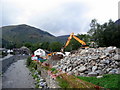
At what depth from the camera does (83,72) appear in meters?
9.04

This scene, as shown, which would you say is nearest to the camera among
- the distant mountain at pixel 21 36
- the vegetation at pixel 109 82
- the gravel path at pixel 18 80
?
the vegetation at pixel 109 82

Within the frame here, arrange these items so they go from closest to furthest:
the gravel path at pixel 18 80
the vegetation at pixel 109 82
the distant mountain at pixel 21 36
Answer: the vegetation at pixel 109 82, the gravel path at pixel 18 80, the distant mountain at pixel 21 36

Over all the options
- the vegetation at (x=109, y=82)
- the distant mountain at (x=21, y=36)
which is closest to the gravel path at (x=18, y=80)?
the vegetation at (x=109, y=82)

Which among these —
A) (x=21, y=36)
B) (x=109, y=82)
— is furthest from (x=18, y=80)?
(x=21, y=36)

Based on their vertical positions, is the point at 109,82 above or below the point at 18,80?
above

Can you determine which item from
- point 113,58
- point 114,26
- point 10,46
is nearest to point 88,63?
point 113,58

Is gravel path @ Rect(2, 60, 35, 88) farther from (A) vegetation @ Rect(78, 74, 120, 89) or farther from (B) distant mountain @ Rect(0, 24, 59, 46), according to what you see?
(B) distant mountain @ Rect(0, 24, 59, 46)

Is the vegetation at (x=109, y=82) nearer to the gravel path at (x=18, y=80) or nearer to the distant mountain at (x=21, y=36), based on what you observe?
the gravel path at (x=18, y=80)

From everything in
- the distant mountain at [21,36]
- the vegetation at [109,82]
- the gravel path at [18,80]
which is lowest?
the gravel path at [18,80]

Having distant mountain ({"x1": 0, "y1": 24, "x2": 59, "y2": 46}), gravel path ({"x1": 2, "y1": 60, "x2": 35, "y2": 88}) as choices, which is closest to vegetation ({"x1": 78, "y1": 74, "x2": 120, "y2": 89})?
gravel path ({"x1": 2, "y1": 60, "x2": 35, "y2": 88})

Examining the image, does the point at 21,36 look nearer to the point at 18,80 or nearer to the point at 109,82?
the point at 18,80

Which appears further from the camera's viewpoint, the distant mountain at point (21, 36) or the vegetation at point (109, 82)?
the distant mountain at point (21, 36)

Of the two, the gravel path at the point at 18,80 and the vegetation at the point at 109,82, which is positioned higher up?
the vegetation at the point at 109,82

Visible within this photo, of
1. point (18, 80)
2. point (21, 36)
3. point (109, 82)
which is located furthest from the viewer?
point (21, 36)
